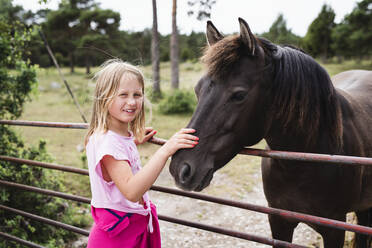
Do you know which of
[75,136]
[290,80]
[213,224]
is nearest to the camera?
[290,80]

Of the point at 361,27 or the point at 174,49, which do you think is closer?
the point at 174,49

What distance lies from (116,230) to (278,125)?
1.05 m

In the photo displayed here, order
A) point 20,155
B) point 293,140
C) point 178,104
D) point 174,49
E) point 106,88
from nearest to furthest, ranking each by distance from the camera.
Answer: point 106,88
point 293,140
point 20,155
point 178,104
point 174,49

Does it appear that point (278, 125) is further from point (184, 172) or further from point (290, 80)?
point (184, 172)

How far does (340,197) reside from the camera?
186cm

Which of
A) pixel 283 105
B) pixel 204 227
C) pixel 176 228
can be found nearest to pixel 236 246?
pixel 176 228

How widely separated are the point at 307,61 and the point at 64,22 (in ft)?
90.7

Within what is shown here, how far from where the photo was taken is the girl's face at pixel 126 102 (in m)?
1.34

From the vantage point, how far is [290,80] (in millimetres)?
1516

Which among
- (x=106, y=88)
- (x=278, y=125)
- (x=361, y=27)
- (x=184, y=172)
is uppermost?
(x=361, y=27)

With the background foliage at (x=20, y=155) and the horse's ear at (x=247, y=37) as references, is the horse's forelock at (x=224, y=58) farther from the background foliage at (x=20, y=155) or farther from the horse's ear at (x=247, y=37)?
the background foliage at (x=20, y=155)

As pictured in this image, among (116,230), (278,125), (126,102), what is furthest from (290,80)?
(116,230)

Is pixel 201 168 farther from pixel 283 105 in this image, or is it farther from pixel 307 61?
pixel 307 61

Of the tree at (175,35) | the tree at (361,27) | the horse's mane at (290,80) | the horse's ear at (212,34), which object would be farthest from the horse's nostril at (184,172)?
the tree at (361,27)
